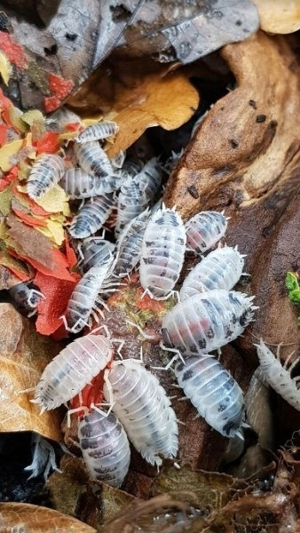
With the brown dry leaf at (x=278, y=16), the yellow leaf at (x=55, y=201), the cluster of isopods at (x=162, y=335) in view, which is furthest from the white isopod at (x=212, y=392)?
the brown dry leaf at (x=278, y=16)

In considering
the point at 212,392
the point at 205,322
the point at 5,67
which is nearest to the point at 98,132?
the point at 5,67

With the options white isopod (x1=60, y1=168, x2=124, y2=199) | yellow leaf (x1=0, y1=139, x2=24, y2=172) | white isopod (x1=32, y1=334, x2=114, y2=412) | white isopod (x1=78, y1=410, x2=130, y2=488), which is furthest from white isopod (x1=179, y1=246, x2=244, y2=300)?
yellow leaf (x1=0, y1=139, x2=24, y2=172)

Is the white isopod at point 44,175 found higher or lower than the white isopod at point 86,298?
higher

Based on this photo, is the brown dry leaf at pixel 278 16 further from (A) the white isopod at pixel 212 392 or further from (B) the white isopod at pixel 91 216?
(A) the white isopod at pixel 212 392

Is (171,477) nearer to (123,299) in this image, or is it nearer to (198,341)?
(198,341)

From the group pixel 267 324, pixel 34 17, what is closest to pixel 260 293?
pixel 267 324

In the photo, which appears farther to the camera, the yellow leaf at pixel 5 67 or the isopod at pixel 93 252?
the yellow leaf at pixel 5 67

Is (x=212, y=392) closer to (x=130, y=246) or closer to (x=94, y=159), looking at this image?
(x=130, y=246)
